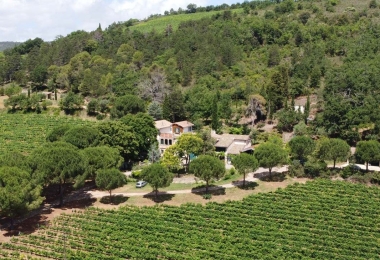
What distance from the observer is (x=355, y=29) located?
11306 cm

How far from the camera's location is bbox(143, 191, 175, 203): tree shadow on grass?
53469 millimetres

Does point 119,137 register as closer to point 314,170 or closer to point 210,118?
point 314,170

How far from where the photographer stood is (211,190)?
5628cm

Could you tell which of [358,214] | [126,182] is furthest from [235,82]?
[358,214]

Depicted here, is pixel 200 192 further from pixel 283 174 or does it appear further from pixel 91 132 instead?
pixel 91 132

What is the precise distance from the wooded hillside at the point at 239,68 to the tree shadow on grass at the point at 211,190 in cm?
2382

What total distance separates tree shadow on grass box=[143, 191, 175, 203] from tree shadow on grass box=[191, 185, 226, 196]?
3376 millimetres

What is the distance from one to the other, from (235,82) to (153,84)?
757 inches

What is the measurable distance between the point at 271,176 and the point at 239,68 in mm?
51670

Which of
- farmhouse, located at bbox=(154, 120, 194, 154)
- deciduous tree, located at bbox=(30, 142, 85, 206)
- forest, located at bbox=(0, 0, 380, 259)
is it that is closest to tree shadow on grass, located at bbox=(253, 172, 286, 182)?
forest, located at bbox=(0, 0, 380, 259)

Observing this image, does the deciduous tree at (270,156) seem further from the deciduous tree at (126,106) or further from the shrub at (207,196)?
the deciduous tree at (126,106)

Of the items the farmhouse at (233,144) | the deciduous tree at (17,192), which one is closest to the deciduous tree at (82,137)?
the deciduous tree at (17,192)

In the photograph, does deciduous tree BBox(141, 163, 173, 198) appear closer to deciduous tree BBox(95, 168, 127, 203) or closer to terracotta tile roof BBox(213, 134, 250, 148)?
deciduous tree BBox(95, 168, 127, 203)

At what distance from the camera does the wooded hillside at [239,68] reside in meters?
76.9
